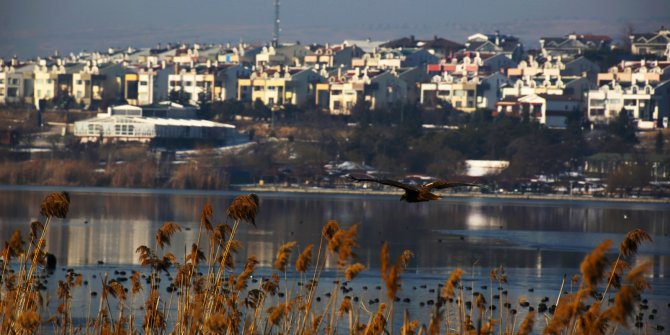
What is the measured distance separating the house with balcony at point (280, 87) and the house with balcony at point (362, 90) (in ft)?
2.95

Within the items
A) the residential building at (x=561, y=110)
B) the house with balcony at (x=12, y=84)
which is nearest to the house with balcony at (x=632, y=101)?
the residential building at (x=561, y=110)

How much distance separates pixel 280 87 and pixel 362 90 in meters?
5.66

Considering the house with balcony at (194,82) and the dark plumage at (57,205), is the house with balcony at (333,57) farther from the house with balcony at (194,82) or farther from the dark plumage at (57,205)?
the dark plumage at (57,205)

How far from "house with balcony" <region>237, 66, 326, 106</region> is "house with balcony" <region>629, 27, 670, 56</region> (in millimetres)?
32432

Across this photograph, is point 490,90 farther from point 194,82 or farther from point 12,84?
point 12,84

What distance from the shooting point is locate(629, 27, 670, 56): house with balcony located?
130 metres

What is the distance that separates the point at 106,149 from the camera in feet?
265

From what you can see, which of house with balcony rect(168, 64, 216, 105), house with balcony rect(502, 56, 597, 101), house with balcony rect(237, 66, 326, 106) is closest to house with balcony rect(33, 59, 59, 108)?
house with balcony rect(168, 64, 216, 105)

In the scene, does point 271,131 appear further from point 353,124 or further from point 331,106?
point 331,106

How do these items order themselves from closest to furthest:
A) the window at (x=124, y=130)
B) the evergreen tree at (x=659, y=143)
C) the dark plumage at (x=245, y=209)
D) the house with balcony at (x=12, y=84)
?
the dark plumage at (x=245, y=209), the evergreen tree at (x=659, y=143), the window at (x=124, y=130), the house with balcony at (x=12, y=84)

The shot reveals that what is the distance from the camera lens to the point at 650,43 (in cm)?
13138

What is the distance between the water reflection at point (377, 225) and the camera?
3272 centimetres

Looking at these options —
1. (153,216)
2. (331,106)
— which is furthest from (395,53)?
(153,216)

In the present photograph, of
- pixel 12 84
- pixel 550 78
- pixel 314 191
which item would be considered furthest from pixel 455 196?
pixel 12 84
